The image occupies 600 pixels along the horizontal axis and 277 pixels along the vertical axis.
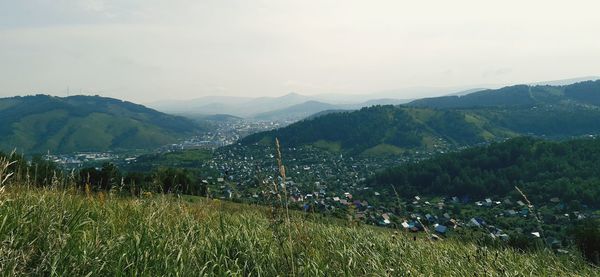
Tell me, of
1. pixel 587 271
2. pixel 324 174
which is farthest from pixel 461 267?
pixel 324 174

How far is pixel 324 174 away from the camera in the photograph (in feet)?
528

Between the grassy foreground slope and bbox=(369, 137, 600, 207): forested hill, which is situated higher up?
the grassy foreground slope

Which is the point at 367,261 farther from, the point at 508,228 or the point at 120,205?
the point at 508,228

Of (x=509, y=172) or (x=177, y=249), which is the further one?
(x=509, y=172)

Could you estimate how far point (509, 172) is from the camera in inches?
5413

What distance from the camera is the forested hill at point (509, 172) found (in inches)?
4524

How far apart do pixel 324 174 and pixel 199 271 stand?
157464 mm

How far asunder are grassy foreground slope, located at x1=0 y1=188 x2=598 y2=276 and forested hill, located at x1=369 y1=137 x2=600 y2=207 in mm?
122972

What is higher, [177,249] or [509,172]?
[177,249]

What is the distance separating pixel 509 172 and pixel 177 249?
152713mm

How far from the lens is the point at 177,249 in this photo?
4.77 m

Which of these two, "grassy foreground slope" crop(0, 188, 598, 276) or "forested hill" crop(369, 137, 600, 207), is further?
"forested hill" crop(369, 137, 600, 207)

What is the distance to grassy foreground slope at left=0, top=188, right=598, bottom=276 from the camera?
4.09 m

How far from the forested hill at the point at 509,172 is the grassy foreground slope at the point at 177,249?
12297cm
